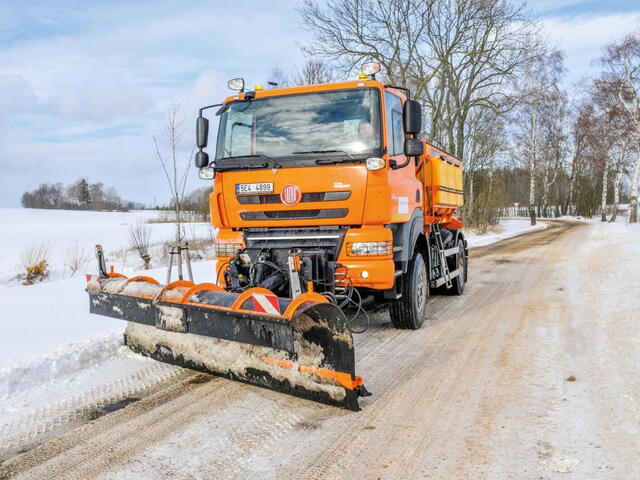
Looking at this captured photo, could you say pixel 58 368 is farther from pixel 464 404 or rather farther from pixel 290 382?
pixel 464 404

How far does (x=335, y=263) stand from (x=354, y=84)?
1831mm

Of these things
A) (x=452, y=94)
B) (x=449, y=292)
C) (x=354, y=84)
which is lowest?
(x=449, y=292)

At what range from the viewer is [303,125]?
16.5ft

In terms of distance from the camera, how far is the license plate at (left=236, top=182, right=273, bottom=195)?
4.99 metres

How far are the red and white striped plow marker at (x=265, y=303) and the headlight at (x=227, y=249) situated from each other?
6.06ft

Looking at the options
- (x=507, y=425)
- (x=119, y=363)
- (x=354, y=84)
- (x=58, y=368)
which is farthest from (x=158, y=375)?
(x=354, y=84)

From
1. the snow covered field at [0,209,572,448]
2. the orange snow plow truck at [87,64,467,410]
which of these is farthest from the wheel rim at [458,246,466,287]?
the snow covered field at [0,209,572,448]

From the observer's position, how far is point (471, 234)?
2592 cm

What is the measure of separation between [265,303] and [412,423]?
1.25m

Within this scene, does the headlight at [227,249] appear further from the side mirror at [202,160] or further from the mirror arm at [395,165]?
the mirror arm at [395,165]

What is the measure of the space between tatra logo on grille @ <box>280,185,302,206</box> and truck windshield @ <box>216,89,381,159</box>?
1.18ft

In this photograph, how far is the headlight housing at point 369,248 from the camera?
477 centimetres

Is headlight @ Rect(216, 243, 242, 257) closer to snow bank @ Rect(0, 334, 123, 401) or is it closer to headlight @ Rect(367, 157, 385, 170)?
snow bank @ Rect(0, 334, 123, 401)

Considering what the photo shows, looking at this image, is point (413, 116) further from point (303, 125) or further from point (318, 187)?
point (318, 187)
